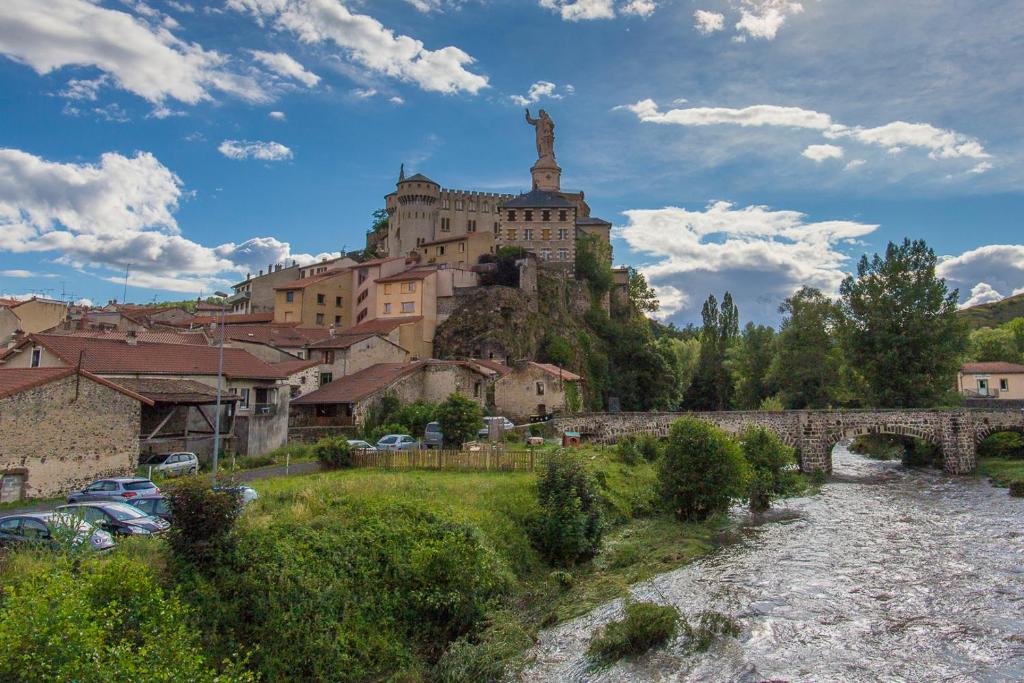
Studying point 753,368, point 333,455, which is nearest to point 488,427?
point 333,455

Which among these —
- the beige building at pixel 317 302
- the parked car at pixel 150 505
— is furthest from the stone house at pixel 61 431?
the beige building at pixel 317 302

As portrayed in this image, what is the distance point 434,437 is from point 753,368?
5710 cm

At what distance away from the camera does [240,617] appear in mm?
15219

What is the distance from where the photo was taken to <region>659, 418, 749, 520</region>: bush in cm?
3006

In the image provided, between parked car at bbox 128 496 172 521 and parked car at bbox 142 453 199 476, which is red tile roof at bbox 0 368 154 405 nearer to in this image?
parked car at bbox 142 453 199 476

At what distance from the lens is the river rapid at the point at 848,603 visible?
14984 mm

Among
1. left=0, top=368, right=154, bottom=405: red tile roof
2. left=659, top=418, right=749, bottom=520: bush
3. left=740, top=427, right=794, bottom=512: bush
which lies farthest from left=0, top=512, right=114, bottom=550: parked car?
left=740, top=427, right=794, bottom=512: bush

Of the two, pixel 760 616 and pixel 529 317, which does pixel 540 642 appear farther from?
pixel 529 317

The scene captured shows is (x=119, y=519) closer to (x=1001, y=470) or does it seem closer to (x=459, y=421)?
(x=459, y=421)

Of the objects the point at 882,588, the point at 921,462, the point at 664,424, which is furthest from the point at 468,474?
the point at 921,462

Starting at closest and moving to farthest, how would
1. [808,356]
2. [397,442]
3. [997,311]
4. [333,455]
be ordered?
[333,455]
[397,442]
[808,356]
[997,311]

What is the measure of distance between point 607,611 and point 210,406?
27984 millimetres

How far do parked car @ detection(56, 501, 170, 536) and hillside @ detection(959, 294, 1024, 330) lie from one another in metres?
187

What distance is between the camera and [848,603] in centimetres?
1867
